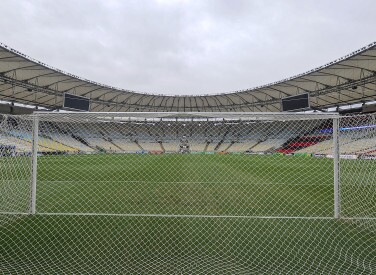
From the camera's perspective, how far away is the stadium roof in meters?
22.4

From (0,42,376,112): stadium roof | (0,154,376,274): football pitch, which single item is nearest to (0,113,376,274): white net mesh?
(0,154,376,274): football pitch

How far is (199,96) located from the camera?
130ft

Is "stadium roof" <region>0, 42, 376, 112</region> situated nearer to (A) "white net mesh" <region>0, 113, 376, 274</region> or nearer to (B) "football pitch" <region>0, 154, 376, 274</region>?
(A) "white net mesh" <region>0, 113, 376, 274</region>

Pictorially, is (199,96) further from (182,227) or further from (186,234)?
(186,234)

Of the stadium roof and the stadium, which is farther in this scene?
the stadium roof

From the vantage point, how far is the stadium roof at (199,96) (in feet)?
73.5

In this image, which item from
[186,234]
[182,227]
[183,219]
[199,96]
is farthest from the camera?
[199,96]

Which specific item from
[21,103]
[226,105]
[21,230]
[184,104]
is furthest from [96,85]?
[21,230]

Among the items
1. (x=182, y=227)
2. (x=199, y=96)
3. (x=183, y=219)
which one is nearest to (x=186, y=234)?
(x=182, y=227)

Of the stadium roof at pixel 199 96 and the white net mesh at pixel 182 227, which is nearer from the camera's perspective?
the white net mesh at pixel 182 227

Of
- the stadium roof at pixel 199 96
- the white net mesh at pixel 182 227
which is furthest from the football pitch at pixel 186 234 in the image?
the stadium roof at pixel 199 96

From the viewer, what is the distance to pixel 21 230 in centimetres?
425

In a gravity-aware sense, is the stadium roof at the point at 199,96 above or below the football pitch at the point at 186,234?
above

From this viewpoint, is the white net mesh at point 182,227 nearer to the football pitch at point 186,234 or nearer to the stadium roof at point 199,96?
the football pitch at point 186,234
